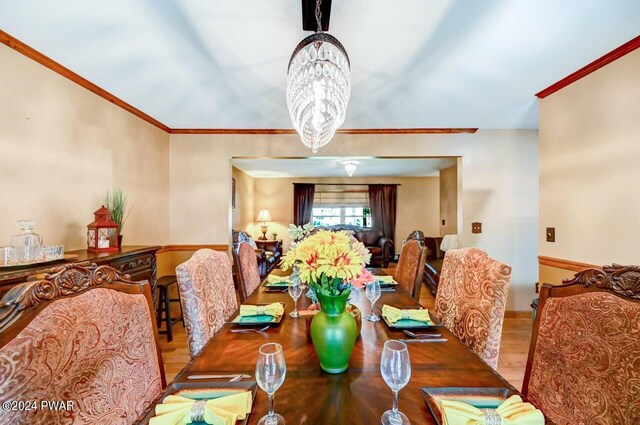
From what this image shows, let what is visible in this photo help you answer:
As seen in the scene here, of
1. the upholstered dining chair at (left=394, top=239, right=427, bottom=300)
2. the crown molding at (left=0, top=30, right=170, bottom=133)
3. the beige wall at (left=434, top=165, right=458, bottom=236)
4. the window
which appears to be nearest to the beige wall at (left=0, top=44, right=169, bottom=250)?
the crown molding at (left=0, top=30, right=170, bottom=133)

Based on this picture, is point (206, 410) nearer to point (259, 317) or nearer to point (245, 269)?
point (259, 317)

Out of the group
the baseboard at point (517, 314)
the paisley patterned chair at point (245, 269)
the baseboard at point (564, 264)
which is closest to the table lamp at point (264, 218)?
the paisley patterned chair at point (245, 269)

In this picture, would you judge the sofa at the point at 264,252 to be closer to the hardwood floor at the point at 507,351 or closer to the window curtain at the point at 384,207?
the hardwood floor at the point at 507,351

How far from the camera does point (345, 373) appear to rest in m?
0.96

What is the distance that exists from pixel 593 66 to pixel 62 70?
157 inches

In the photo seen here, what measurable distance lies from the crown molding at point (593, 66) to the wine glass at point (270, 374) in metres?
2.84

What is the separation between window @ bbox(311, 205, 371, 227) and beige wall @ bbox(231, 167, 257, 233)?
5.78 feet

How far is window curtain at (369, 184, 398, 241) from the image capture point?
25.1ft

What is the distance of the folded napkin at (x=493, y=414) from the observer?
67cm

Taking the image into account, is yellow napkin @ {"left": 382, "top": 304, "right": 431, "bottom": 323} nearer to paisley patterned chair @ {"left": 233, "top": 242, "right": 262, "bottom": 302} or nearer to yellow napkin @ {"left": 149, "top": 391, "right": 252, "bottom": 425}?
yellow napkin @ {"left": 149, "top": 391, "right": 252, "bottom": 425}

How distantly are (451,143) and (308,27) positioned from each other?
2.66 m

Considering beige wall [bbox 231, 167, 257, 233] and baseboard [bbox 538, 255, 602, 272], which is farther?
beige wall [bbox 231, 167, 257, 233]

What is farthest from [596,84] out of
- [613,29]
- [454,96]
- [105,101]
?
[105,101]

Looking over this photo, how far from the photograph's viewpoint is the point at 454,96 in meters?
2.62
